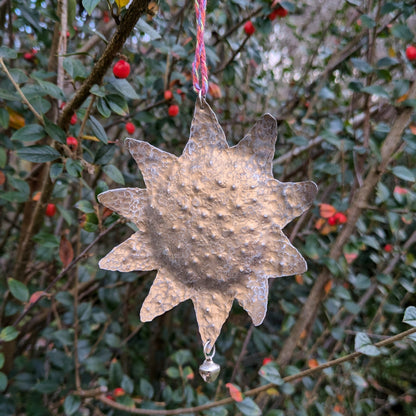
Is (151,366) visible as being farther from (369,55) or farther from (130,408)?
(369,55)

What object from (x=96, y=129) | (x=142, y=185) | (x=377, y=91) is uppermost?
(x=377, y=91)

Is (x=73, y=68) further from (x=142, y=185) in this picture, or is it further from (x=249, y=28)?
(x=249, y=28)

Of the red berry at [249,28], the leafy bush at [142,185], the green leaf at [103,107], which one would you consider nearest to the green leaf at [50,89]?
the leafy bush at [142,185]

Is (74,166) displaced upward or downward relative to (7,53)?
downward

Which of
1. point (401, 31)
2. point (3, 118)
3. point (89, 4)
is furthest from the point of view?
point (401, 31)

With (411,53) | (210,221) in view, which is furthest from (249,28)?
(210,221)
